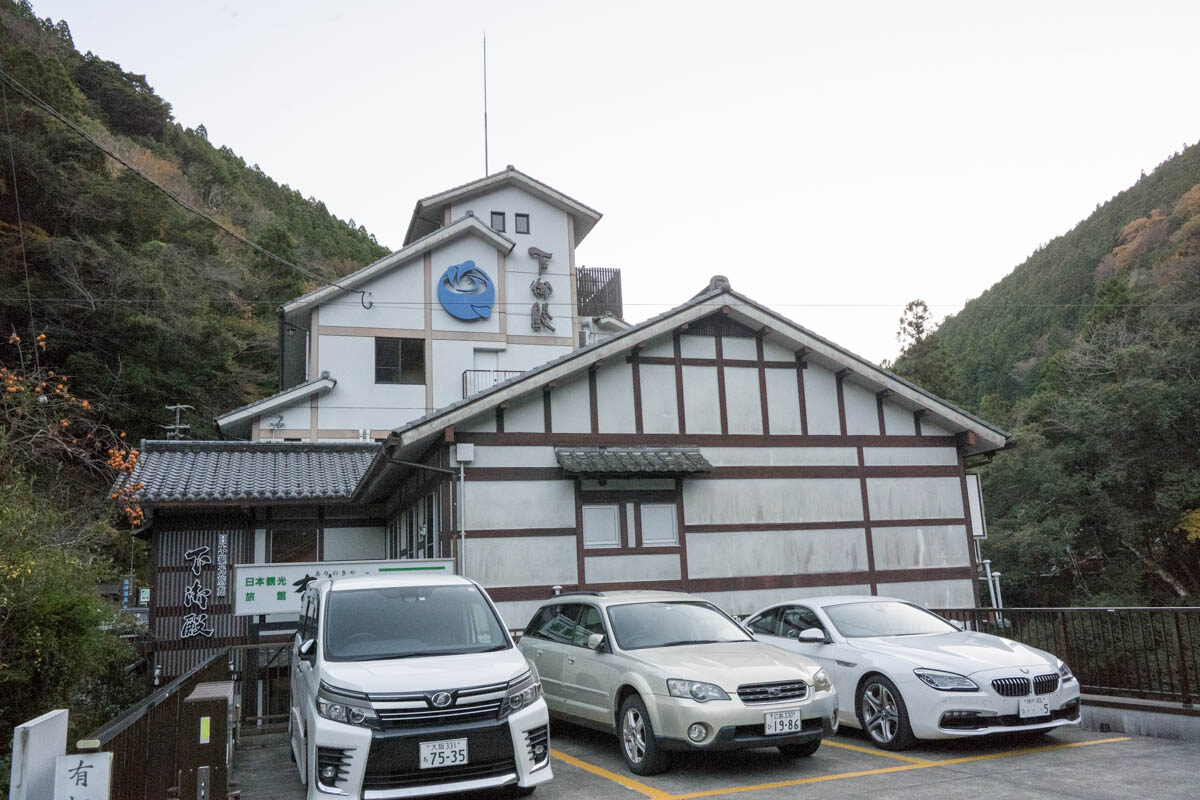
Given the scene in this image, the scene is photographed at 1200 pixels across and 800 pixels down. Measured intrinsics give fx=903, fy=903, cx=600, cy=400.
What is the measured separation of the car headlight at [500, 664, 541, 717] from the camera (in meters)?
6.82

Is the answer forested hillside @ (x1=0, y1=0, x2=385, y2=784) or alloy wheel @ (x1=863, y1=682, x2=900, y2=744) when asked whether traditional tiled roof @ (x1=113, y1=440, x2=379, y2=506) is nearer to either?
forested hillside @ (x1=0, y1=0, x2=385, y2=784)

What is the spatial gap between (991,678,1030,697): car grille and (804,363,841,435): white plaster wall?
780cm

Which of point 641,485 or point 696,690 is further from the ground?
point 641,485

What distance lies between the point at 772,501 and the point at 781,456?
0.82 m

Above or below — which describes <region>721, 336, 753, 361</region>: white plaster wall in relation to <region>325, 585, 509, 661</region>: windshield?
above

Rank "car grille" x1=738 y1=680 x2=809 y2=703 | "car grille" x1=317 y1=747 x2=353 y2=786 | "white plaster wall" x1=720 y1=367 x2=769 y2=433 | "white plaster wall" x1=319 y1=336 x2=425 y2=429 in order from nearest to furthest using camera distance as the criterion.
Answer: "car grille" x1=317 y1=747 x2=353 y2=786 < "car grille" x1=738 y1=680 x2=809 y2=703 < "white plaster wall" x1=720 y1=367 x2=769 y2=433 < "white plaster wall" x1=319 y1=336 x2=425 y2=429

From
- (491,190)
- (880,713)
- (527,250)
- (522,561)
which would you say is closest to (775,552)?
(522,561)

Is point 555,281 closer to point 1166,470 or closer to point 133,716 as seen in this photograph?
point 1166,470

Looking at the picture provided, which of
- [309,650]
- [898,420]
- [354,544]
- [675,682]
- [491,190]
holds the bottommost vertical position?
[675,682]


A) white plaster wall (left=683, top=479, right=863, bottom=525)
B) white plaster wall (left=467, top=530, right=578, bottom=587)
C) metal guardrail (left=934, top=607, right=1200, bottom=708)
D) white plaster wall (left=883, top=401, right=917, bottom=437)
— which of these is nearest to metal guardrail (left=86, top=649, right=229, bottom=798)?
white plaster wall (left=467, top=530, right=578, bottom=587)

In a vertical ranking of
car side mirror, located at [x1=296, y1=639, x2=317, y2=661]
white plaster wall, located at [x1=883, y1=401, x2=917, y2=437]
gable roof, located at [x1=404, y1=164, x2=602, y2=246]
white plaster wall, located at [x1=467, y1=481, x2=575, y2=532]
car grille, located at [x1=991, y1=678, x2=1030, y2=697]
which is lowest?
car grille, located at [x1=991, y1=678, x2=1030, y2=697]

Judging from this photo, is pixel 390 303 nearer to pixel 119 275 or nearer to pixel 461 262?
pixel 461 262

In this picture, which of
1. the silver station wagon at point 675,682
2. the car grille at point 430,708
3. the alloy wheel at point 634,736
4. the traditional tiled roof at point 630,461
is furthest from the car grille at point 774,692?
the traditional tiled roof at point 630,461

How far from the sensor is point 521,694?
22.8 feet
